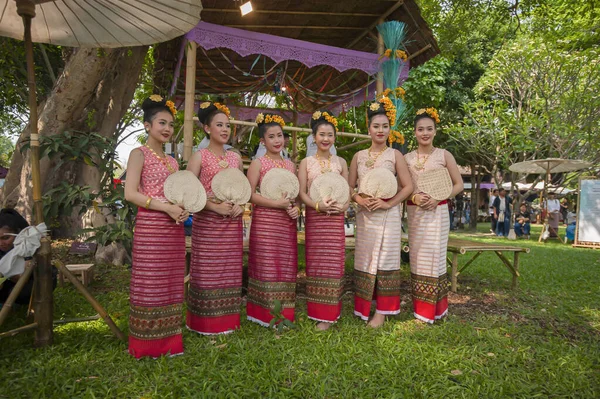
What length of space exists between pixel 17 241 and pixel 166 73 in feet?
18.9

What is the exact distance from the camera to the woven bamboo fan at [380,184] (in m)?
3.36

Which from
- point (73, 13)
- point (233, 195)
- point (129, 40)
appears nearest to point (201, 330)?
point (233, 195)

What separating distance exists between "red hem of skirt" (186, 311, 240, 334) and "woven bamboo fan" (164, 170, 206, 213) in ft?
3.07

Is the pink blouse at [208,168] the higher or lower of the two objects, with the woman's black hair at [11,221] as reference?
higher

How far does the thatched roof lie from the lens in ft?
20.1

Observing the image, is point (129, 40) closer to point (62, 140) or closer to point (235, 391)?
point (62, 140)

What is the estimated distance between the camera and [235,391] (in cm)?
238

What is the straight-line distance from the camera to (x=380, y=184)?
3.37 metres

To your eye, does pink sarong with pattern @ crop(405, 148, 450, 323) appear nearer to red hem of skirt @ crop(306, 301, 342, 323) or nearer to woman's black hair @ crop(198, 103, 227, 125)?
red hem of skirt @ crop(306, 301, 342, 323)

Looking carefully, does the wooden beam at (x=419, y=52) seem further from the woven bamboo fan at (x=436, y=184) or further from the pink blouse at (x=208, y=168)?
the pink blouse at (x=208, y=168)

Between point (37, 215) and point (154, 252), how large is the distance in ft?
2.92

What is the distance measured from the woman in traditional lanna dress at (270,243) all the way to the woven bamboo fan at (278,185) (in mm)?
41

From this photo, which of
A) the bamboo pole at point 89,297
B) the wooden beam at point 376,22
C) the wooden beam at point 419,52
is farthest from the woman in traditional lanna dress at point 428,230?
the wooden beam at point 376,22

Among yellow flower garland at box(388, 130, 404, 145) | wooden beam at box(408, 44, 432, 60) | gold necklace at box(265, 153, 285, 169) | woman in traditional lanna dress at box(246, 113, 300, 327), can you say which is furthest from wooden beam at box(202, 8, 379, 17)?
gold necklace at box(265, 153, 285, 169)
